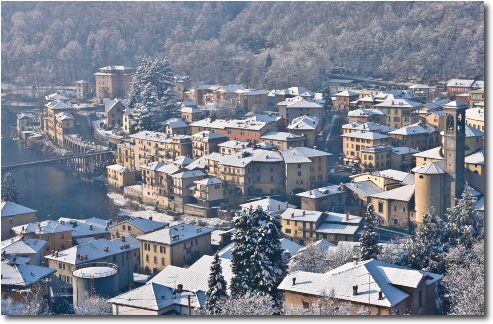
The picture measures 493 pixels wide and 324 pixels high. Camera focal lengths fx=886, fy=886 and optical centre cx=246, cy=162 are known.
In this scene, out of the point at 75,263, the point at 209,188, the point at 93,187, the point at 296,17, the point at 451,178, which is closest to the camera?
the point at 75,263

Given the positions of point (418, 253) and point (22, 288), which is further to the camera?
point (418, 253)

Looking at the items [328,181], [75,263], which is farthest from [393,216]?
[75,263]

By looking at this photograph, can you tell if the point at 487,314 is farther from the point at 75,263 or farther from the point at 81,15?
the point at 81,15

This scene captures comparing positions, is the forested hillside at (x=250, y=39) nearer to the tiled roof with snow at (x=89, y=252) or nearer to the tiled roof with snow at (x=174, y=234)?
the tiled roof with snow at (x=174, y=234)

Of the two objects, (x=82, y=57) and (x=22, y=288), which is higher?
(x=82, y=57)

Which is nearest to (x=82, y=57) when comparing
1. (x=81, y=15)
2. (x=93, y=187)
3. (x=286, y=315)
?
(x=81, y=15)

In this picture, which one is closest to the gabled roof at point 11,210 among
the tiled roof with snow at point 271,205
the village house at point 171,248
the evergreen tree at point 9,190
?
the village house at point 171,248

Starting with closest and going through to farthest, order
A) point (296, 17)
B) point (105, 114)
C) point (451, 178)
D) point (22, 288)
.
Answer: point (22, 288) < point (451, 178) < point (105, 114) < point (296, 17)
